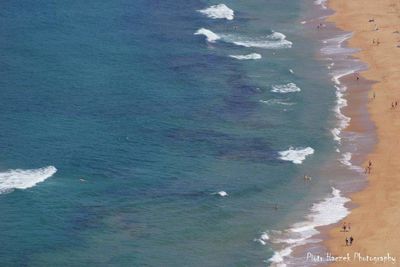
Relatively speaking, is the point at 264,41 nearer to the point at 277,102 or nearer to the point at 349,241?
the point at 277,102

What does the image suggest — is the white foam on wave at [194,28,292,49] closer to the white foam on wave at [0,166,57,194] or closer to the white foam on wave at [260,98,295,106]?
the white foam on wave at [260,98,295,106]

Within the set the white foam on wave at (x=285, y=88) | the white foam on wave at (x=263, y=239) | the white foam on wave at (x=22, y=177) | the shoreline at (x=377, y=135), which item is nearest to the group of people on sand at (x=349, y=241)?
the shoreline at (x=377, y=135)

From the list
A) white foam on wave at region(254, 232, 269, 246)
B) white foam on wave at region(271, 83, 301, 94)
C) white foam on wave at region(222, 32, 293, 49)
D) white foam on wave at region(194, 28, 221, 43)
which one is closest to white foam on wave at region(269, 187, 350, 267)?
white foam on wave at region(254, 232, 269, 246)

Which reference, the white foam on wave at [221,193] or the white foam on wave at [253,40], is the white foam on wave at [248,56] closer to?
the white foam on wave at [253,40]

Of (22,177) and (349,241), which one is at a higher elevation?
(22,177)

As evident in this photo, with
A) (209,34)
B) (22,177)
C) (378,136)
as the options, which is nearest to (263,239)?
(22,177)

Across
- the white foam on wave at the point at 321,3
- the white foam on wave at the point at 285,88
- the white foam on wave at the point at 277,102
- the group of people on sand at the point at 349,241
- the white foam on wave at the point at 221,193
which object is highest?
the white foam on wave at the point at 321,3

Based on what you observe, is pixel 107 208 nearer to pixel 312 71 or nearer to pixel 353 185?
pixel 353 185
